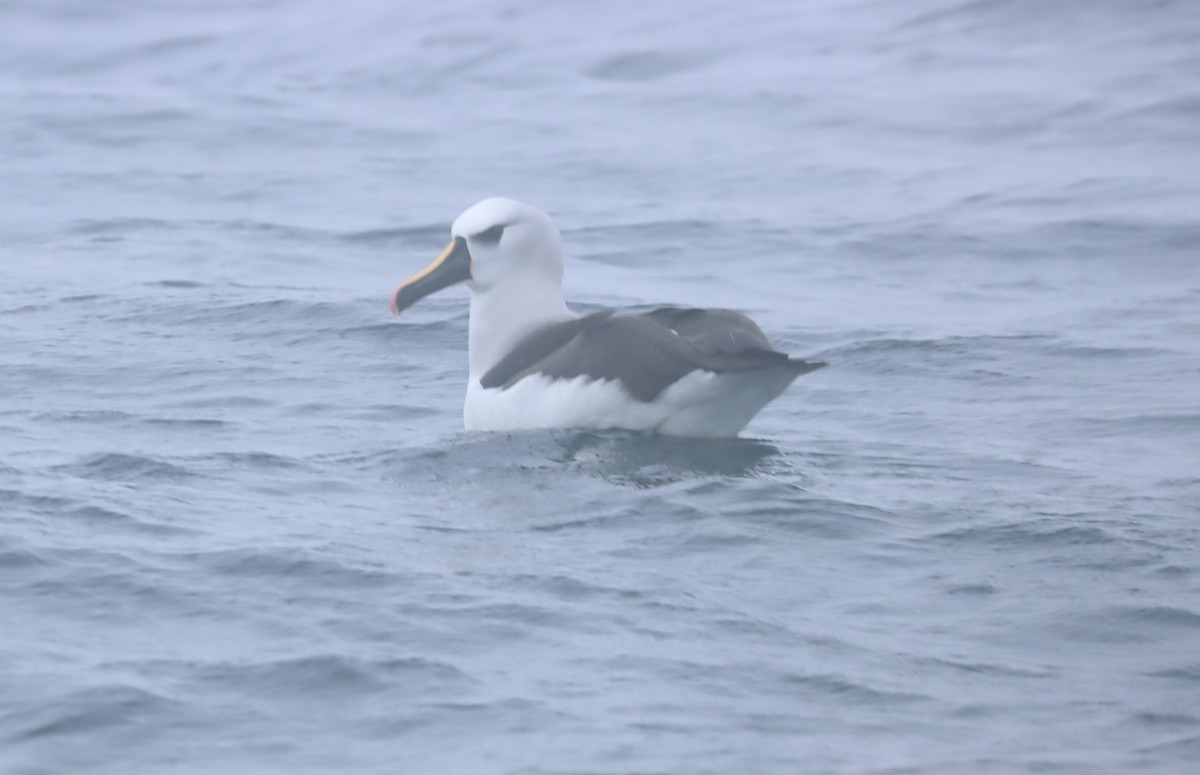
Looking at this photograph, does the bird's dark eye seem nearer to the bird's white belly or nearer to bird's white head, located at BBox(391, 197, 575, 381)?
bird's white head, located at BBox(391, 197, 575, 381)

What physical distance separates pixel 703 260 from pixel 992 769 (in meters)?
10.3

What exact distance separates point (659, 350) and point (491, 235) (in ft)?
5.50

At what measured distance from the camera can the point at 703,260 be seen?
50.9 feet

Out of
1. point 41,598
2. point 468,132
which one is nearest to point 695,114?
point 468,132

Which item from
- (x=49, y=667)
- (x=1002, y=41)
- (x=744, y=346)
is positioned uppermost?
(x=1002, y=41)

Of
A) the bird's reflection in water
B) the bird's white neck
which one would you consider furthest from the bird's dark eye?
the bird's reflection in water

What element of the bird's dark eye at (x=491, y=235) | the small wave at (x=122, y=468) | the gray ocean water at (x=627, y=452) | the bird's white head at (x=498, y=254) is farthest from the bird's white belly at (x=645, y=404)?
the small wave at (x=122, y=468)

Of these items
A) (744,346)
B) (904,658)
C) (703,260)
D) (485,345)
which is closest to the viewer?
(904,658)

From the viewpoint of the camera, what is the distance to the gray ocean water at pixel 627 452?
5.93 meters

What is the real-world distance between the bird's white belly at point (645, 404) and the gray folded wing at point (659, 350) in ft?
0.18

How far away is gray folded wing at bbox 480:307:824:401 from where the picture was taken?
28.5 feet

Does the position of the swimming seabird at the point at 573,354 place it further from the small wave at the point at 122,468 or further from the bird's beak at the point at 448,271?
the small wave at the point at 122,468

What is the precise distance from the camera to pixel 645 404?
354 inches

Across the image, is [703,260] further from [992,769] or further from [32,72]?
[32,72]
